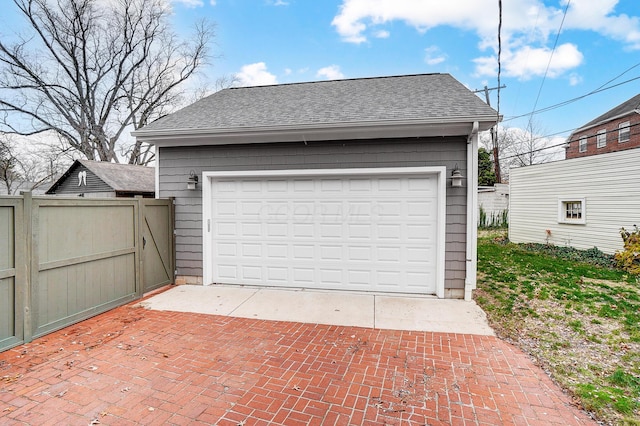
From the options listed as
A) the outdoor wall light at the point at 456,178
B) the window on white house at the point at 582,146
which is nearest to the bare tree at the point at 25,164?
the outdoor wall light at the point at 456,178

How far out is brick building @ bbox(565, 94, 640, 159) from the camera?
17327 mm

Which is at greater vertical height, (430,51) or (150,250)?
(430,51)

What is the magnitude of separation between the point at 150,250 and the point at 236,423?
13.2 ft

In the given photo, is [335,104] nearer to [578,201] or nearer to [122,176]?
[578,201]

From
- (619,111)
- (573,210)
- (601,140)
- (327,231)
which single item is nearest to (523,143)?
(601,140)

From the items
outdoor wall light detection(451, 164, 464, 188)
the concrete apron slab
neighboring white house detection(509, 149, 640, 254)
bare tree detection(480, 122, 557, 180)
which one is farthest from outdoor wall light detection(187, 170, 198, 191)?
bare tree detection(480, 122, 557, 180)

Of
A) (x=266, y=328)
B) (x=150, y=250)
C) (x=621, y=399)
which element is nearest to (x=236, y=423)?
(x=266, y=328)

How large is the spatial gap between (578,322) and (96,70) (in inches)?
967

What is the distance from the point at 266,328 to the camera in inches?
154

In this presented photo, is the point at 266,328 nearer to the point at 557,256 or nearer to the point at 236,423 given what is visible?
the point at 236,423

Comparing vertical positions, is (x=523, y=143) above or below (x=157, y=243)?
above

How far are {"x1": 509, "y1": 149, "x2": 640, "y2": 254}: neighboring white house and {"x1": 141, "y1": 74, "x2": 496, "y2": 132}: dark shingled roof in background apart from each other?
17.7 ft

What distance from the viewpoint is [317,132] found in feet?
16.8

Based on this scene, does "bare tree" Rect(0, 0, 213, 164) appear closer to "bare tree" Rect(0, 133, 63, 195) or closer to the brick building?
"bare tree" Rect(0, 133, 63, 195)
